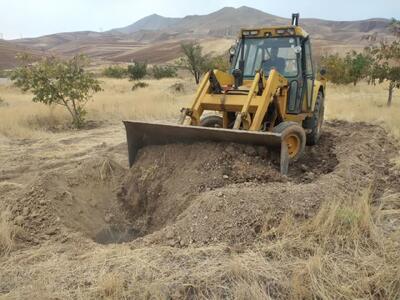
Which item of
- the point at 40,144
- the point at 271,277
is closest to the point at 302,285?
the point at 271,277

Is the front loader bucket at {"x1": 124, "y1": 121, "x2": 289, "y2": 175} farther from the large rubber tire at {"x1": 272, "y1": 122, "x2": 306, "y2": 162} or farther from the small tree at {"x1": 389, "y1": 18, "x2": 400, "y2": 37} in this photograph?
the small tree at {"x1": 389, "y1": 18, "x2": 400, "y2": 37}

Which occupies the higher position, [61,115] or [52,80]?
[52,80]

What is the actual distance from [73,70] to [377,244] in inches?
440

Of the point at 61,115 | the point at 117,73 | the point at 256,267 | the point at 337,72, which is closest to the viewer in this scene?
the point at 256,267

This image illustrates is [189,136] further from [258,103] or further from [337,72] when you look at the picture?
[337,72]

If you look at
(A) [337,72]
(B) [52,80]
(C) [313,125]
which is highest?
(B) [52,80]

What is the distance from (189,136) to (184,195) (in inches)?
37.9

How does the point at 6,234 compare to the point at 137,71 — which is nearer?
the point at 6,234

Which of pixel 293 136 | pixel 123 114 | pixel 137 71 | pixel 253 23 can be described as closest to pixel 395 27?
pixel 123 114

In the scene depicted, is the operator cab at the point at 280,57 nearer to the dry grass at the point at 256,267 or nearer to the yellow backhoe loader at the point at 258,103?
the yellow backhoe loader at the point at 258,103

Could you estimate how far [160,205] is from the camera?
599 cm

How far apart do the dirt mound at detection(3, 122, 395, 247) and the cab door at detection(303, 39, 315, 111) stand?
1.21 metres

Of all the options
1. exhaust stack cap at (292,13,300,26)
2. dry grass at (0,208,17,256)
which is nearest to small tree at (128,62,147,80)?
exhaust stack cap at (292,13,300,26)

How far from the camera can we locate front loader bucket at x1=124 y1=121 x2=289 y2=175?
571 centimetres
